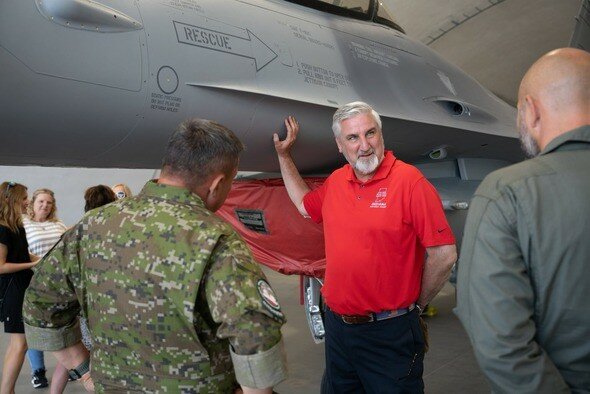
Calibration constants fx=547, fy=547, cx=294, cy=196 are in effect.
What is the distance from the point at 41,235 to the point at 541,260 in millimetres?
4351

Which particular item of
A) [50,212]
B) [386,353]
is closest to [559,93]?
[386,353]

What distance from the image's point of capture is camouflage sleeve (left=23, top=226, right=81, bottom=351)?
1641mm

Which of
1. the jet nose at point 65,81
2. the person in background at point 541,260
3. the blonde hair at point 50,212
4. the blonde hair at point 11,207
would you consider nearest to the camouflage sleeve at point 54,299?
the jet nose at point 65,81

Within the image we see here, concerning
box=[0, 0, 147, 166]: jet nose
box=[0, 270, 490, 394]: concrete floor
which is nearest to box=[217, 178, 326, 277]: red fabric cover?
box=[0, 270, 490, 394]: concrete floor

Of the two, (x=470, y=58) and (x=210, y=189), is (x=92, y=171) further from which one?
(x=210, y=189)

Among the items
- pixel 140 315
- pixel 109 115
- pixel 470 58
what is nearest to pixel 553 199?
pixel 140 315

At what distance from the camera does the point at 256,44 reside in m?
3.01

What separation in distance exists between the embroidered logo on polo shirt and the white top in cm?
318

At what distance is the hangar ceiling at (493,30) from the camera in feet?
25.8

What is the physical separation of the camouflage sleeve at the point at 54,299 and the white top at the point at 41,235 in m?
3.13

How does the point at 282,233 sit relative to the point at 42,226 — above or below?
below

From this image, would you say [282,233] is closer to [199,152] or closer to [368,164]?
[368,164]

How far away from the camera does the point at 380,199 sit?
2.53 m

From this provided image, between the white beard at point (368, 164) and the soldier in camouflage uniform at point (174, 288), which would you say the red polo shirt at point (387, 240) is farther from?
the soldier in camouflage uniform at point (174, 288)
